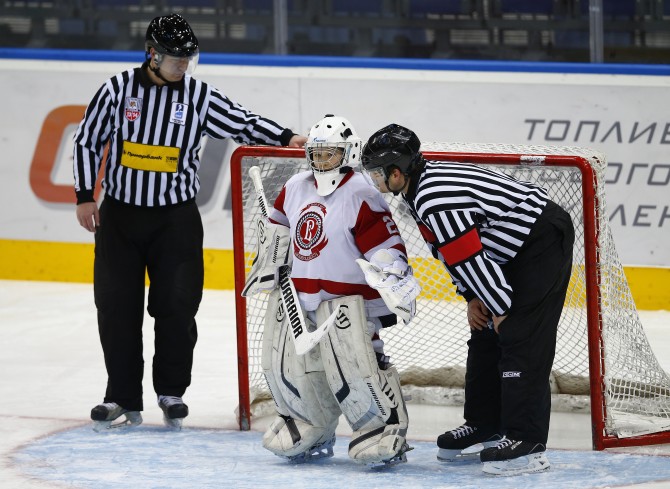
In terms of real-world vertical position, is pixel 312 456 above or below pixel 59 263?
below

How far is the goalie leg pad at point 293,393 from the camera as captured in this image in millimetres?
3889

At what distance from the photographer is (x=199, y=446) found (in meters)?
4.25

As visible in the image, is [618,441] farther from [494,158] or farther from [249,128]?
[249,128]

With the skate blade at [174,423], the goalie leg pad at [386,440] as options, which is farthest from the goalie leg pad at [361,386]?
the skate blade at [174,423]

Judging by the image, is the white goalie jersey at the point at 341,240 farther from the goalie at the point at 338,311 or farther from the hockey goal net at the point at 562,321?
the hockey goal net at the point at 562,321

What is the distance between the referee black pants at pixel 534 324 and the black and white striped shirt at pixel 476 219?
0.04 m

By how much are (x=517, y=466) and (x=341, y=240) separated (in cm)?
79

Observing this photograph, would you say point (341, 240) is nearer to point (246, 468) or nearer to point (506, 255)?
point (506, 255)

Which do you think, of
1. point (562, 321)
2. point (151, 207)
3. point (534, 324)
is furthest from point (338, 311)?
point (562, 321)

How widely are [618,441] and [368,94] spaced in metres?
2.80

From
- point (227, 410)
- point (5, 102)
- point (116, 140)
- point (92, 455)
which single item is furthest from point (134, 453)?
point (5, 102)

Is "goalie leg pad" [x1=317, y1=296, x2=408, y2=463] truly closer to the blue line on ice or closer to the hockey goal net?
the blue line on ice

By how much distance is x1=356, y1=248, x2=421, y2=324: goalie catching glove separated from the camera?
146 inches

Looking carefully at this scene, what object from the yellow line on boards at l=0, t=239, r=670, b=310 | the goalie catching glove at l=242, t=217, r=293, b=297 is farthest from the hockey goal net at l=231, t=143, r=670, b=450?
the yellow line on boards at l=0, t=239, r=670, b=310
